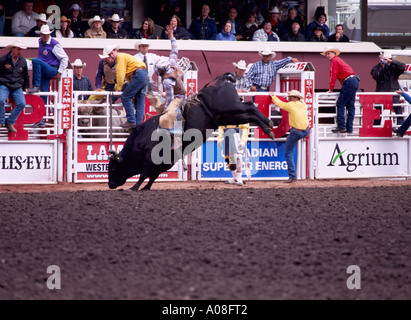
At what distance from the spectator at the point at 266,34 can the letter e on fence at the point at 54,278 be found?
12427 mm

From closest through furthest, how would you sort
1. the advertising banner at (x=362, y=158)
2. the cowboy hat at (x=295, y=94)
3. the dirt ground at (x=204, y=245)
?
the dirt ground at (x=204, y=245), the cowboy hat at (x=295, y=94), the advertising banner at (x=362, y=158)

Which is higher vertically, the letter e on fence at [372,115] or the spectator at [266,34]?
the spectator at [266,34]

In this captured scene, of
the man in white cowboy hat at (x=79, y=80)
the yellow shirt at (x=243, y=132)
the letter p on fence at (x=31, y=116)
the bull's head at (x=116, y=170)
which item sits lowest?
the bull's head at (x=116, y=170)

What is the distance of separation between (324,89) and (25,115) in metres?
8.00

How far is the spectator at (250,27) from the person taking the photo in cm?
1773

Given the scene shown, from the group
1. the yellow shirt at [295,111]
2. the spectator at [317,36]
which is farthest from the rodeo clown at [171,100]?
the spectator at [317,36]

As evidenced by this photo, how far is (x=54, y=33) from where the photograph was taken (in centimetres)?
1647

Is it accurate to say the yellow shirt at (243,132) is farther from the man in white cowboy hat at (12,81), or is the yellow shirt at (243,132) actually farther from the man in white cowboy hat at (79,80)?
the man in white cowboy hat at (12,81)

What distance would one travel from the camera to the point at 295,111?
499 inches

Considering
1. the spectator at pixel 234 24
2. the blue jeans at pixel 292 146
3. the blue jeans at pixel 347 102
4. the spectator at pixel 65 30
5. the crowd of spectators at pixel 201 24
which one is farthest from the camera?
the spectator at pixel 234 24

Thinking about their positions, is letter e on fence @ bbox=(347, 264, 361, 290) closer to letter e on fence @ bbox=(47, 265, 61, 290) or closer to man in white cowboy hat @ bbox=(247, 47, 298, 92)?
letter e on fence @ bbox=(47, 265, 61, 290)

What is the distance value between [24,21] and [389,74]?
830 centimetres
